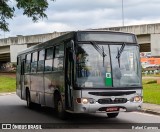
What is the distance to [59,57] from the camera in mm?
15828

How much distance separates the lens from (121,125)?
13.9 metres

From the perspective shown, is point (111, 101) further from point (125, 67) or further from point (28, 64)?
point (28, 64)

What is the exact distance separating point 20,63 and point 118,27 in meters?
29.1

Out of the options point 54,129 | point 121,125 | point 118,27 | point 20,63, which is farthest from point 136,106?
Answer: point 118,27

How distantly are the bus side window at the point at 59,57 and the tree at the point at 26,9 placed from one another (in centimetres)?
164

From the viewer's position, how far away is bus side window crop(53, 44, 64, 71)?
611 inches

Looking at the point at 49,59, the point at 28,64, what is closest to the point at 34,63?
the point at 28,64

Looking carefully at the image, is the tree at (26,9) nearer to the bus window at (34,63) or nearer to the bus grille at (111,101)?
the bus window at (34,63)

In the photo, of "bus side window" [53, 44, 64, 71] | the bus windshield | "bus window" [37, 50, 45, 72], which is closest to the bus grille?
the bus windshield

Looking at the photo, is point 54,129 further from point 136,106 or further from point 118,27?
point 118,27

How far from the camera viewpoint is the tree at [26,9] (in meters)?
15.9

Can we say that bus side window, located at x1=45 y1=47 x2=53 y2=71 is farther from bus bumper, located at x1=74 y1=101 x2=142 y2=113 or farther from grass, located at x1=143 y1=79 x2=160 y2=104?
grass, located at x1=143 y1=79 x2=160 y2=104

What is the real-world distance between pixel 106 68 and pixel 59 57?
7.93ft

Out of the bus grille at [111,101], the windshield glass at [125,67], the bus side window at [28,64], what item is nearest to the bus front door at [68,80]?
the bus grille at [111,101]
